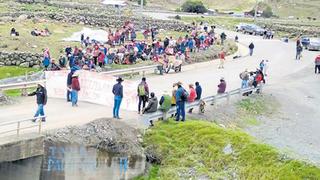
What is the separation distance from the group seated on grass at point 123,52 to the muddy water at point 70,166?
36.3 feet

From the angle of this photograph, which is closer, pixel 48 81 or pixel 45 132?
pixel 45 132

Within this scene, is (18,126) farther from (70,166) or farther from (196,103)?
(196,103)

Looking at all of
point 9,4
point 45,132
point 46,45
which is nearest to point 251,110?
point 45,132

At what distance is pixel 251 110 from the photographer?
30.6 m

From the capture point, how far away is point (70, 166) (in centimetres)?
2066

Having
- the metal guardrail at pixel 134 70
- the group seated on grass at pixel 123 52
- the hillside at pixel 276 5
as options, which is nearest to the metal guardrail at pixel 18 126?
the metal guardrail at pixel 134 70

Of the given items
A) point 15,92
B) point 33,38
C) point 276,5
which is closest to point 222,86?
point 15,92

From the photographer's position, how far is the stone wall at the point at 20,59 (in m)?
41.6

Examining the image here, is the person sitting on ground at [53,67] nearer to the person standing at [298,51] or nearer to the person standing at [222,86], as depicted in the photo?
the person standing at [222,86]

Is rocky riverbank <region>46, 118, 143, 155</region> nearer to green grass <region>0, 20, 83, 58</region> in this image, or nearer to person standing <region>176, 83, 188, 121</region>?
person standing <region>176, 83, 188, 121</region>

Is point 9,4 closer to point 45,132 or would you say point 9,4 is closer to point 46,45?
point 46,45

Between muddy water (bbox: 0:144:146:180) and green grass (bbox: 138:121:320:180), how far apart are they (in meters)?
0.98

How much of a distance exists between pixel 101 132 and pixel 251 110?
420 inches

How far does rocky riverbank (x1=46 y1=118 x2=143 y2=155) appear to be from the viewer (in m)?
20.9
